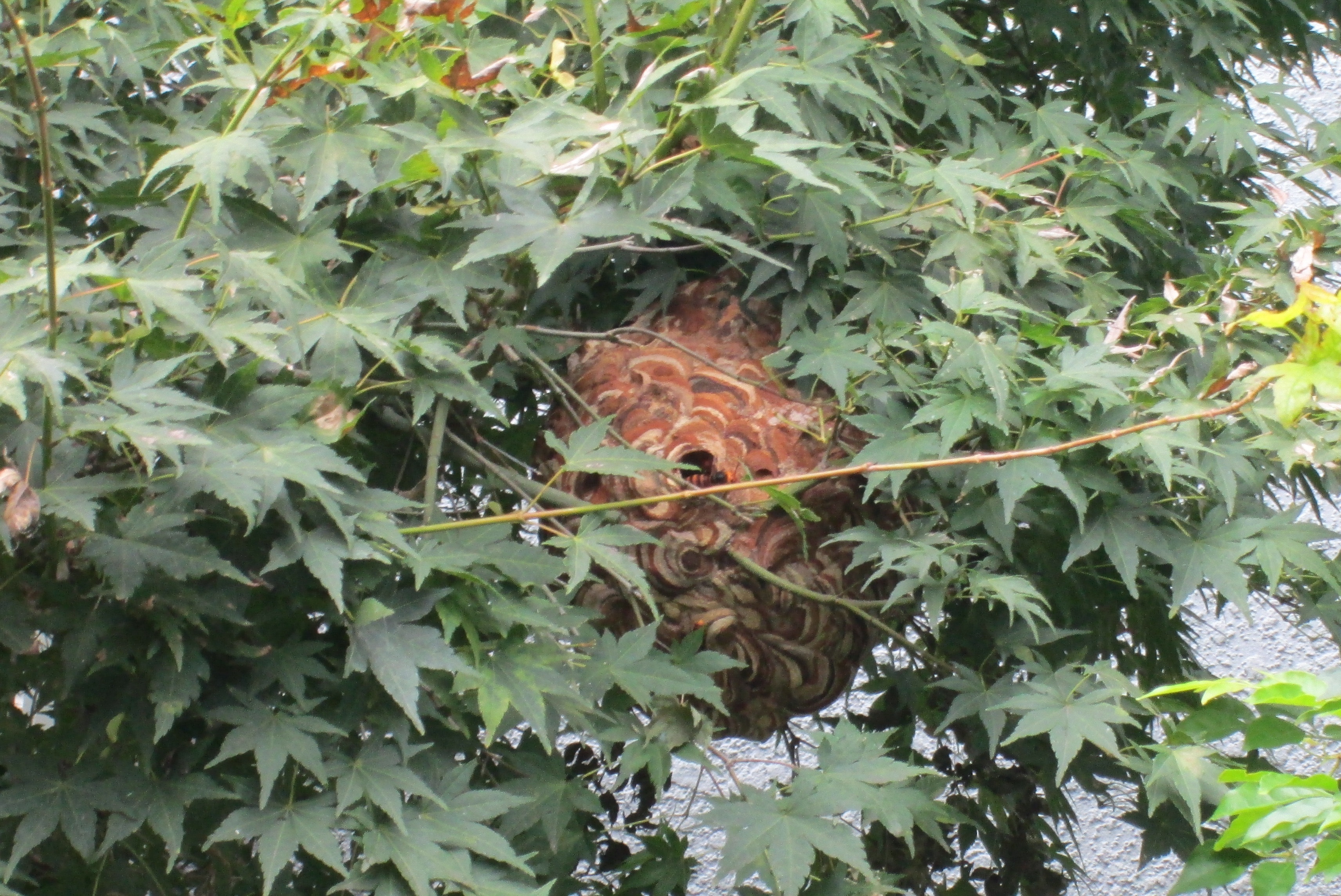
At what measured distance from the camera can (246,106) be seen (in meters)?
0.91

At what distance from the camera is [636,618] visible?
1276 mm

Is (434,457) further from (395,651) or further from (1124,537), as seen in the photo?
(1124,537)

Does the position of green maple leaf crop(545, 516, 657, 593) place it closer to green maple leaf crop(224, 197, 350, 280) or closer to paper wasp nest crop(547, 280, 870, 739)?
paper wasp nest crop(547, 280, 870, 739)

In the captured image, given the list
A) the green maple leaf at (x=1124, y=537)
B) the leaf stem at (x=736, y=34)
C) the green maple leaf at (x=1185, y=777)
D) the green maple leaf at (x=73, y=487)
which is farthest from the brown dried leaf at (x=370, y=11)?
the green maple leaf at (x=1185, y=777)

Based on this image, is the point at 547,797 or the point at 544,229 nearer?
the point at 544,229

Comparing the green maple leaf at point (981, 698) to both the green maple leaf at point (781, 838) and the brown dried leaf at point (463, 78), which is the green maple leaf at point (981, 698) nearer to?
the green maple leaf at point (781, 838)

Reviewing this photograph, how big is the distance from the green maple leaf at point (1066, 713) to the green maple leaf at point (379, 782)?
0.50 meters

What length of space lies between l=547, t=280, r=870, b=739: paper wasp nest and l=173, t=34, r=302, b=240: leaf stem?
410 millimetres

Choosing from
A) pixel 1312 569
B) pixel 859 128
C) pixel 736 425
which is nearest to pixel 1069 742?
pixel 1312 569

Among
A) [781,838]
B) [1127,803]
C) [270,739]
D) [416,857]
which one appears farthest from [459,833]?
[1127,803]

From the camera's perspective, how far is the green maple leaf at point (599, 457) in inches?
42.1

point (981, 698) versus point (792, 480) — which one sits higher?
point (792, 480)

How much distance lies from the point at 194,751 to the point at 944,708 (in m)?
0.82

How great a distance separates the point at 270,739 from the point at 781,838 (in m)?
0.40
